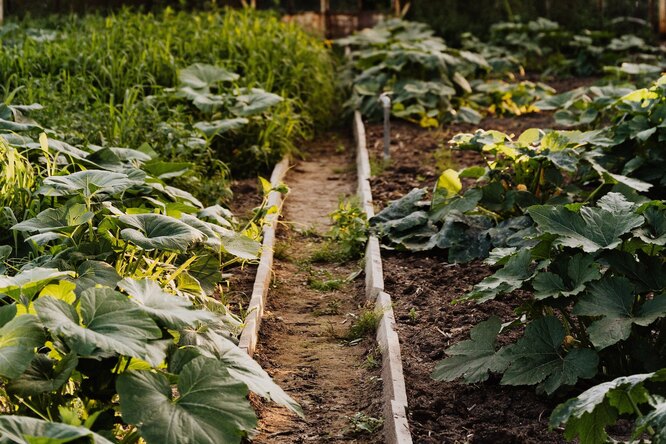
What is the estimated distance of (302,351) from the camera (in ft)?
16.3

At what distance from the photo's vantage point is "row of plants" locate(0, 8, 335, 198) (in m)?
7.01

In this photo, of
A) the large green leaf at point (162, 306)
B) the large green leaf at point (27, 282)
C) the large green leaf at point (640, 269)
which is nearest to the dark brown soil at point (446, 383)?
the large green leaf at point (640, 269)

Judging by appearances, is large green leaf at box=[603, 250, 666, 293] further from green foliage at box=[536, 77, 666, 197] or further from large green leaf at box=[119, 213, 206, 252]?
green foliage at box=[536, 77, 666, 197]

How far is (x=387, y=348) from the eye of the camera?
4.61 metres

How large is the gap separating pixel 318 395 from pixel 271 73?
4.88 metres

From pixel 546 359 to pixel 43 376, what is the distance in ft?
6.60

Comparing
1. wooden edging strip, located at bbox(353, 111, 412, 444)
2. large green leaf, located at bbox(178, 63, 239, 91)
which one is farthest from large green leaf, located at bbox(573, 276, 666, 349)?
large green leaf, located at bbox(178, 63, 239, 91)

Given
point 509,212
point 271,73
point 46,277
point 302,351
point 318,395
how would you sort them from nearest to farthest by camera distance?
1. point 46,277
2. point 318,395
3. point 302,351
4. point 509,212
5. point 271,73

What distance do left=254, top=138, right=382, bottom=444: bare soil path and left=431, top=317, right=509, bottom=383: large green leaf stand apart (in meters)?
0.35

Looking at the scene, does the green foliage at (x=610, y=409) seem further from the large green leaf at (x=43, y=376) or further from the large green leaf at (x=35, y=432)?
the large green leaf at (x=43, y=376)

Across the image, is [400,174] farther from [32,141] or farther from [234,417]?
[234,417]

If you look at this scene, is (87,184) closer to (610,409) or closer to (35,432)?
(35,432)

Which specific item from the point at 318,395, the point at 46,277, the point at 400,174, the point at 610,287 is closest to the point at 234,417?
the point at 46,277

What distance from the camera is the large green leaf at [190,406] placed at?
3086 mm
